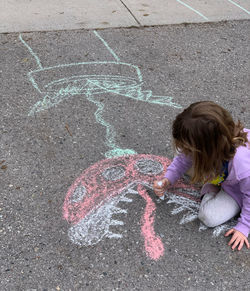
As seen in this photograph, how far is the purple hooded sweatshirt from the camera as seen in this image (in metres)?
1.73

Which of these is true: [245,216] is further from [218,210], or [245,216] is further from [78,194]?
[78,194]

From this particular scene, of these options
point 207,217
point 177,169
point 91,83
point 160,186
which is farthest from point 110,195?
point 91,83

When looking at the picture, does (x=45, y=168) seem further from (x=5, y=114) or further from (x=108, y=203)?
(x=5, y=114)

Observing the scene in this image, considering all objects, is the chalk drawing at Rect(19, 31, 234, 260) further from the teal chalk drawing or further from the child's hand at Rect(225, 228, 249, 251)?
the child's hand at Rect(225, 228, 249, 251)

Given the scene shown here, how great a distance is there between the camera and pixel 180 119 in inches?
65.1

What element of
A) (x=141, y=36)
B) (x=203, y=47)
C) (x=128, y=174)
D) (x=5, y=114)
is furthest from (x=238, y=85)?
(x=5, y=114)

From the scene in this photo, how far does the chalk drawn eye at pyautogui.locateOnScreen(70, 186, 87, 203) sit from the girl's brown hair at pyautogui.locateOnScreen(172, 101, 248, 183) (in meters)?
0.70

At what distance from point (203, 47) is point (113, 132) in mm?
1815

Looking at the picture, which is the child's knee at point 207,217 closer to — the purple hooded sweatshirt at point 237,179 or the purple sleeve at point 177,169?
the purple hooded sweatshirt at point 237,179

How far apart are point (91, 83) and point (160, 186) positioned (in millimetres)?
1434

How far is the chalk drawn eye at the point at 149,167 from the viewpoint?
89.1 inches

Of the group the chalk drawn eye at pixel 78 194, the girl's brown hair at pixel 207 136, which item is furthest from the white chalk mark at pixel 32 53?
the girl's brown hair at pixel 207 136

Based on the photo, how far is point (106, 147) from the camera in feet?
8.08

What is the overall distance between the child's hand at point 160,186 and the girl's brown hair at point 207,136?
1.11 feet
